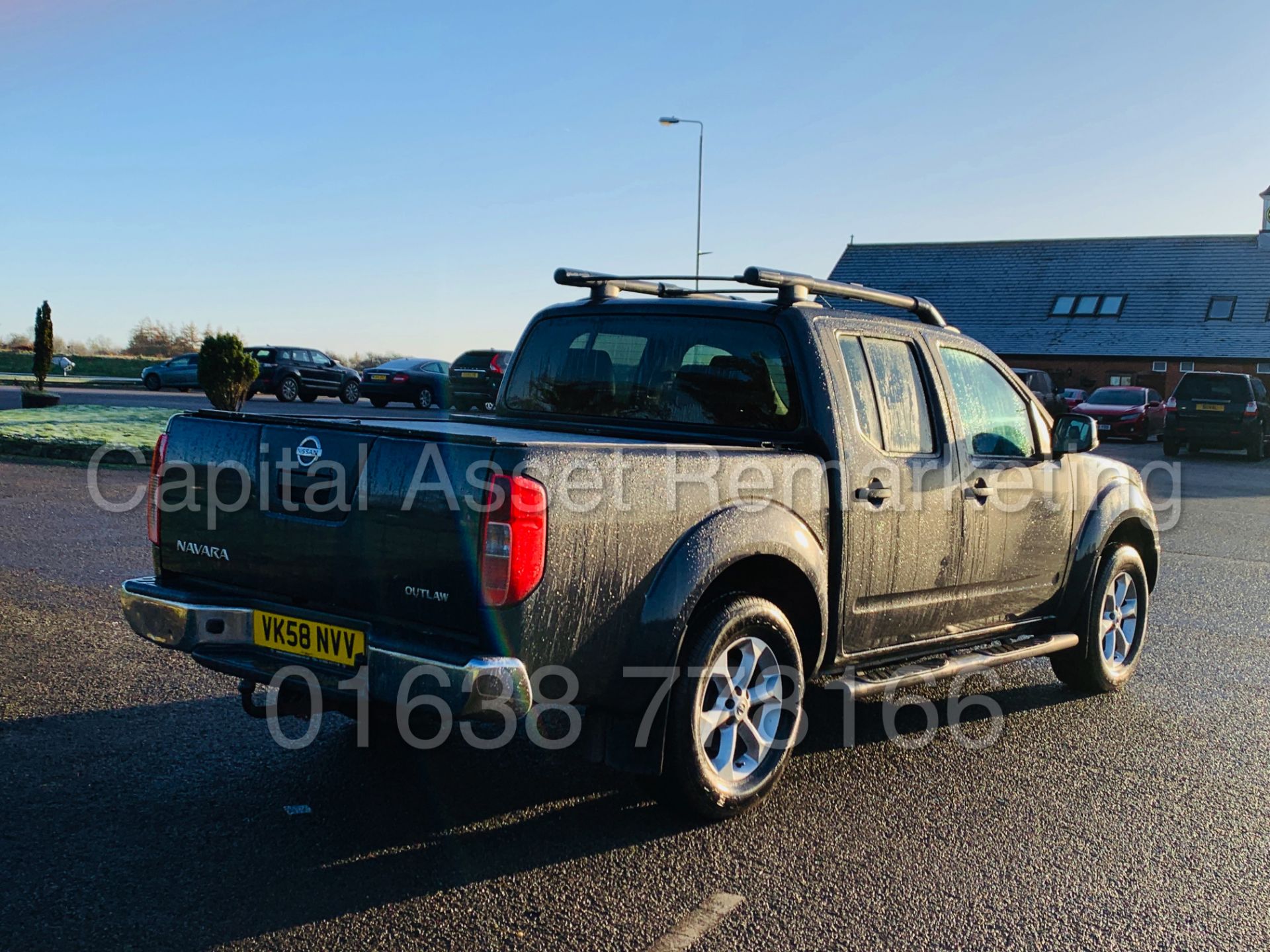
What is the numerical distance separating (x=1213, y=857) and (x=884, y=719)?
183cm

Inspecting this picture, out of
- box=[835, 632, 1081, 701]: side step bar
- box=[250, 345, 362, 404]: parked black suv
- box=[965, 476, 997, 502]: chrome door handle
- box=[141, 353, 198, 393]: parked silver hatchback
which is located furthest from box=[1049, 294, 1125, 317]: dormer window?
box=[965, 476, 997, 502]: chrome door handle

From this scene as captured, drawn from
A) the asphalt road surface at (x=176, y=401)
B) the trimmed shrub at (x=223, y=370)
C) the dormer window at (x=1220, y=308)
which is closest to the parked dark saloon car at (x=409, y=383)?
the asphalt road surface at (x=176, y=401)

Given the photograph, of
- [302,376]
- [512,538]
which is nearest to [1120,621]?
[512,538]

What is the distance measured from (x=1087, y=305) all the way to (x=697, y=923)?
5319cm

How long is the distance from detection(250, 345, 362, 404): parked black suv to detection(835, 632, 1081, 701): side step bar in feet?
98.6

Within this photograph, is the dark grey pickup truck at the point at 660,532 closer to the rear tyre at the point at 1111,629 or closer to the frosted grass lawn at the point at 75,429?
the rear tyre at the point at 1111,629

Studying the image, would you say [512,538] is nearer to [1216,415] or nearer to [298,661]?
[298,661]

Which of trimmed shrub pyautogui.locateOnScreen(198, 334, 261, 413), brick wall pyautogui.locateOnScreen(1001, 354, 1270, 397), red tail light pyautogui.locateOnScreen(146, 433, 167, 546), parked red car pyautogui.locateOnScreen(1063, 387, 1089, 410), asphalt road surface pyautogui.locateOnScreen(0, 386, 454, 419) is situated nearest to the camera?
red tail light pyautogui.locateOnScreen(146, 433, 167, 546)

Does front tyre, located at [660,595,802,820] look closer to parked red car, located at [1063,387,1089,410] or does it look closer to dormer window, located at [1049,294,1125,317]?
parked red car, located at [1063,387,1089,410]

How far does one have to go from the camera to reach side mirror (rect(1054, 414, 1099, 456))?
5.82m

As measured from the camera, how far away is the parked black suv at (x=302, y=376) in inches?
1344

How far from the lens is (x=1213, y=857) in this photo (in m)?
4.06

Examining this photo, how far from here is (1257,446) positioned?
26.2 meters

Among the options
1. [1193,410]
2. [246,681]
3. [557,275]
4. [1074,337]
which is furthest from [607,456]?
[1074,337]
